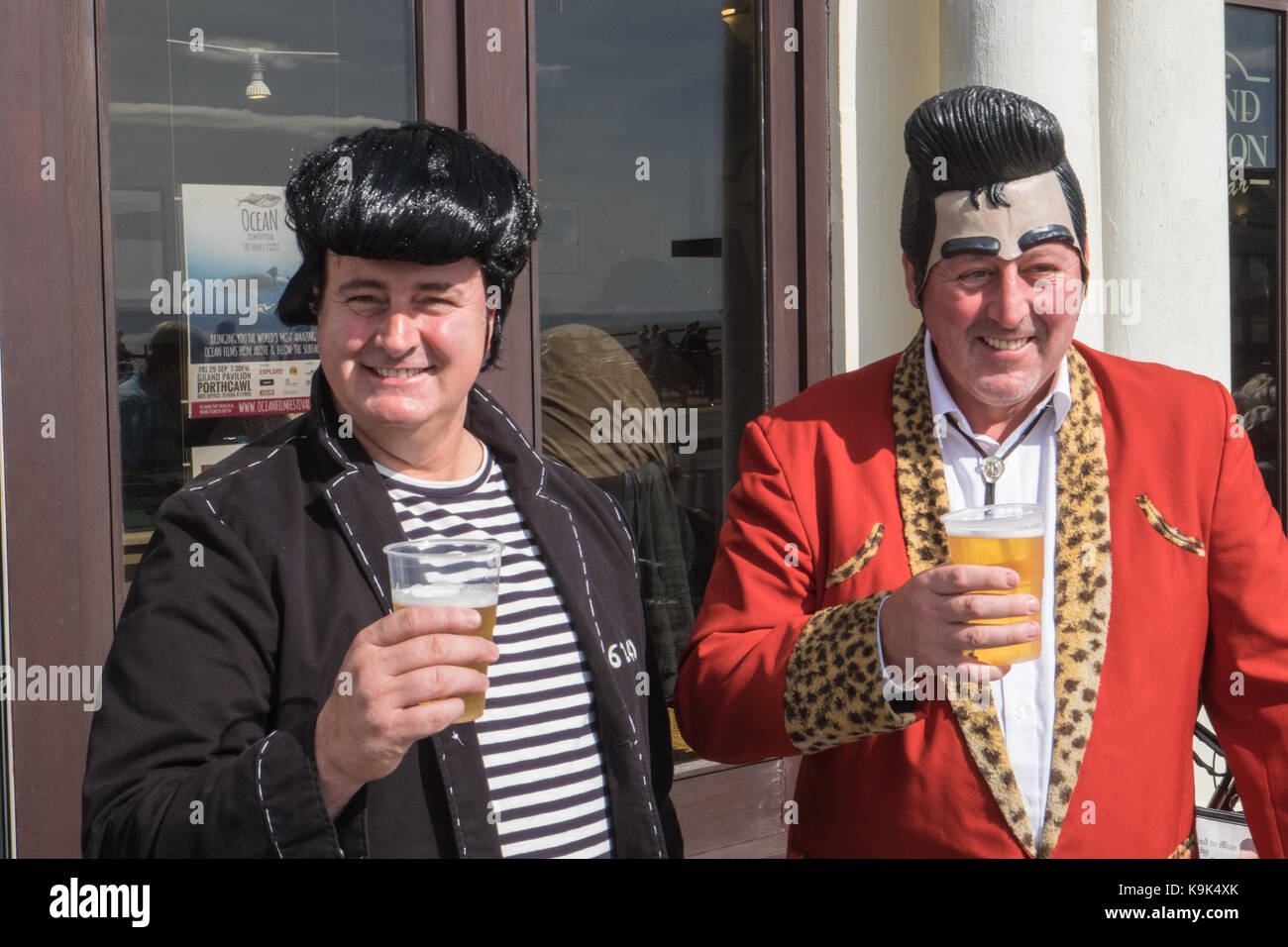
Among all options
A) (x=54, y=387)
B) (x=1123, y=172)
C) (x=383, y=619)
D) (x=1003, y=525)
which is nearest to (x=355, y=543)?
(x=383, y=619)

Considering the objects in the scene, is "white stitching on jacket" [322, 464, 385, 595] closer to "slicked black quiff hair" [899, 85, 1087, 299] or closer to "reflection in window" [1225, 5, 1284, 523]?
"slicked black quiff hair" [899, 85, 1087, 299]

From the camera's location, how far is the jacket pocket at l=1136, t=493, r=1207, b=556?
207 centimetres

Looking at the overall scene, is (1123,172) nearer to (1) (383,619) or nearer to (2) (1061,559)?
(2) (1061,559)

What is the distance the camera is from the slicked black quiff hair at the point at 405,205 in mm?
1798

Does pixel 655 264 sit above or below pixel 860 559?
above

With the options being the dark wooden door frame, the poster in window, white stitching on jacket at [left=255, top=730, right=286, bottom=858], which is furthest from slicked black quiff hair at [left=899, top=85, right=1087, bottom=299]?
the dark wooden door frame

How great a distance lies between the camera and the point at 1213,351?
444 centimetres

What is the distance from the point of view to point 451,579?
61.3 inches

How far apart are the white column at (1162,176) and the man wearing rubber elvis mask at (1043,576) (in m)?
2.35

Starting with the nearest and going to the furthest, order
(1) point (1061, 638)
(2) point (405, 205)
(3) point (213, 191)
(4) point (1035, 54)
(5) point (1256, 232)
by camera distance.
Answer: (2) point (405, 205) → (1) point (1061, 638) → (3) point (213, 191) → (4) point (1035, 54) → (5) point (1256, 232)

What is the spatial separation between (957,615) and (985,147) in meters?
0.87

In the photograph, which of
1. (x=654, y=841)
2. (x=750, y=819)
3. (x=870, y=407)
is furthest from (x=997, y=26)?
(x=654, y=841)

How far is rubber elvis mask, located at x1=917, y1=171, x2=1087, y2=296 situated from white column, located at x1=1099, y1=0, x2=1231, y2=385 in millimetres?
2419

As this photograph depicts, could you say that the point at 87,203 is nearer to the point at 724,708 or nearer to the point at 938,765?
the point at 724,708
